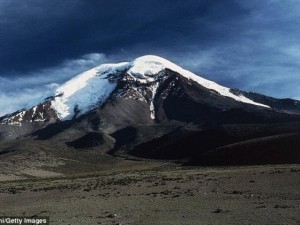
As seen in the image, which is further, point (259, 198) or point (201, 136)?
point (201, 136)

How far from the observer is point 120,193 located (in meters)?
43.5

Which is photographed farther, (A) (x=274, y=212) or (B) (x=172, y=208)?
(B) (x=172, y=208)

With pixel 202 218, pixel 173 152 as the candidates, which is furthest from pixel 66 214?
pixel 173 152

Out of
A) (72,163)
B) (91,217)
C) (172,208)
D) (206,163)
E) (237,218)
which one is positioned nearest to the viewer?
(237,218)

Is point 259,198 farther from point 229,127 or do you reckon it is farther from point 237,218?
point 229,127

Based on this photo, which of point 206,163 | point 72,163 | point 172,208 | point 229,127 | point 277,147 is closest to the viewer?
point 172,208

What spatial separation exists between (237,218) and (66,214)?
10777 mm

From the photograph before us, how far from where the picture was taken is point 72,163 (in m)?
136

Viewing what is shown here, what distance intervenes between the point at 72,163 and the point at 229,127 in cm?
5593

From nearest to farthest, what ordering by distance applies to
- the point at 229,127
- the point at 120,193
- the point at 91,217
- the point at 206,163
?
the point at 91,217
the point at 120,193
the point at 206,163
the point at 229,127

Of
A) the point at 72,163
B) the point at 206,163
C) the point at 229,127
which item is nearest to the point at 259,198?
the point at 206,163

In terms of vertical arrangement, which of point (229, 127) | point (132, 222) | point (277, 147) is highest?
point (229, 127)

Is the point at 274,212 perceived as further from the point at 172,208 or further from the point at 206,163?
the point at 206,163

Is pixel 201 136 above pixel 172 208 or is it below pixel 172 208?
above
